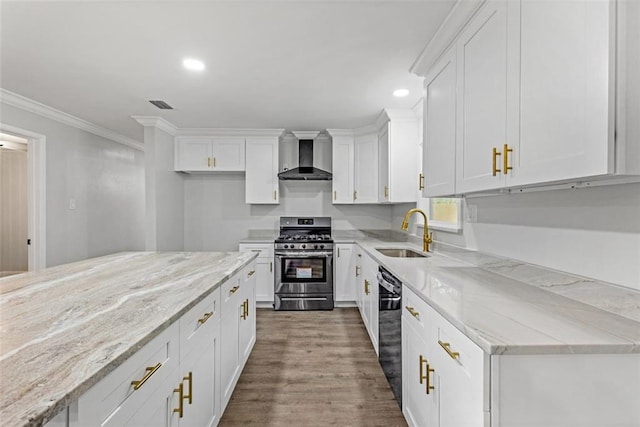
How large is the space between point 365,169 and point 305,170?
0.81m

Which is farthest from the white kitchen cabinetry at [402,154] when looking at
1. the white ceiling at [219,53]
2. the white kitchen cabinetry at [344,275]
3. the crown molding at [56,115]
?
the crown molding at [56,115]

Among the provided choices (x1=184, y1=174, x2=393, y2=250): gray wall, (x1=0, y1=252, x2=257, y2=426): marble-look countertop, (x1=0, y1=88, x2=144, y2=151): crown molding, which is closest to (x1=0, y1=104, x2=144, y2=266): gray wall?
(x1=0, y1=88, x2=144, y2=151): crown molding

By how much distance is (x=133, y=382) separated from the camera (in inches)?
35.5

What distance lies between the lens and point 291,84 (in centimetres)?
266

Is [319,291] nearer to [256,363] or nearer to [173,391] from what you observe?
[256,363]

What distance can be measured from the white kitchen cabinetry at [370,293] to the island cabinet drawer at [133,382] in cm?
177

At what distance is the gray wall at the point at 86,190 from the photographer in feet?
11.6

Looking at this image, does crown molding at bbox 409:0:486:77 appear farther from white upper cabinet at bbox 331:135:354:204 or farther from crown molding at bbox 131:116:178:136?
crown molding at bbox 131:116:178:136

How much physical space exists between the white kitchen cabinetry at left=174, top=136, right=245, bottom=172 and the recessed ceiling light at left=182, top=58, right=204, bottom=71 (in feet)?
6.18

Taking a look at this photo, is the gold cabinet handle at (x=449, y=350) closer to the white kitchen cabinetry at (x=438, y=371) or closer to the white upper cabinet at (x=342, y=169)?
the white kitchen cabinetry at (x=438, y=371)

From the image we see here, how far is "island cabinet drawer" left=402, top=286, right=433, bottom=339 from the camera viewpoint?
1430 mm

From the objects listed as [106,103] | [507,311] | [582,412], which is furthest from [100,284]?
[106,103]

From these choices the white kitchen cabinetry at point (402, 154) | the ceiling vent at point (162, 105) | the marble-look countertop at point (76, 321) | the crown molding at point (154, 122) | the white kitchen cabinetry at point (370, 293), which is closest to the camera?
the marble-look countertop at point (76, 321)

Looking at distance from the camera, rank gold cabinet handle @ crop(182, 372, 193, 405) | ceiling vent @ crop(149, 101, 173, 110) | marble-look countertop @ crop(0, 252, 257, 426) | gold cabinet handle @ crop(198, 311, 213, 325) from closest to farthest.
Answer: marble-look countertop @ crop(0, 252, 257, 426), gold cabinet handle @ crop(182, 372, 193, 405), gold cabinet handle @ crop(198, 311, 213, 325), ceiling vent @ crop(149, 101, 173, 110)
